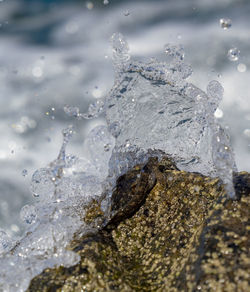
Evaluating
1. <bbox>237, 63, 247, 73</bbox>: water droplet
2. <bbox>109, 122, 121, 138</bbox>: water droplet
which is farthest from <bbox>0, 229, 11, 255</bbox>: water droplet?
<bbox>237, 63, 247, 73</bbox>: water droplet

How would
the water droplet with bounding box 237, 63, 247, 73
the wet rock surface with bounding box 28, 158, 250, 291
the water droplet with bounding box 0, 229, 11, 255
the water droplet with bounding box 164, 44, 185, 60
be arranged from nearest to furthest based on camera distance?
the wet rock surface with bounding box 28, 158, 250, 291 → the water droplet with bounding box 0, 229, 11, 255 → the water droplet with bounding box 164, 44, 185, 60 → the water droplet with bounding box 237, 63, 247, 73

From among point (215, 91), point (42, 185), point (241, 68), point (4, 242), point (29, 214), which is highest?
point (241, 68)

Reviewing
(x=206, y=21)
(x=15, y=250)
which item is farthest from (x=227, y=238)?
(x=206, y=21)

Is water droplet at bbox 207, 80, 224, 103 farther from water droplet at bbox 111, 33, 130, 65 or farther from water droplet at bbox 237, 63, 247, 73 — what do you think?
water droplet at bbox 237, 63, 247, 73

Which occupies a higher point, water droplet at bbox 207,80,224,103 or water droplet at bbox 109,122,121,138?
water droplet at bbox 207,80,224,103

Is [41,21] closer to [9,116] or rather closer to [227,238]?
[9,116]

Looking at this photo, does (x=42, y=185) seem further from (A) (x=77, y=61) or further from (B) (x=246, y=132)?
(A) (x=77, y=61)

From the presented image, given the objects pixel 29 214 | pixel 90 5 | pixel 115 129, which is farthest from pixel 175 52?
pixel 90 5
